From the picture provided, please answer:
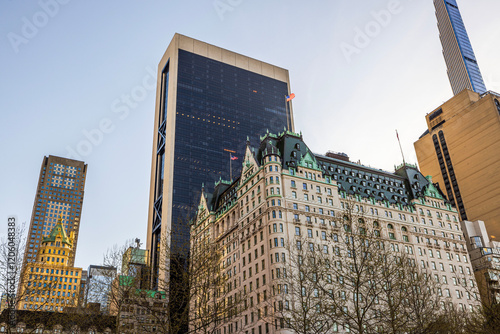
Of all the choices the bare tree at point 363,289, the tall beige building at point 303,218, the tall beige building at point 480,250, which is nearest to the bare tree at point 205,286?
the bare tree at point 363,289

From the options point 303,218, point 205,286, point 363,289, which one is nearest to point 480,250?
point 303,218

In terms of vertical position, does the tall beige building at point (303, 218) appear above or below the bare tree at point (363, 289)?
above

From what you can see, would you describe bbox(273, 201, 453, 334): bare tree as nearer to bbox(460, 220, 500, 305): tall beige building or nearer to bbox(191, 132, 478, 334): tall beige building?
bbox(191, 132, 478, 334): tall beige building

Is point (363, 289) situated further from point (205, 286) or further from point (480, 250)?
point (480, 250)

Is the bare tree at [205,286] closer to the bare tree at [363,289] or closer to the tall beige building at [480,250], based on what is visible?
the bare tree at [363,289]

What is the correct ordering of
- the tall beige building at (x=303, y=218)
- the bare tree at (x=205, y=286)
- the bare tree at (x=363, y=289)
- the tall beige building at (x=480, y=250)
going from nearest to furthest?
1. the bare tree at (x=205, y=286)
2. the bare tree at (x=363, y=289)
3. the tall beige building at (x=303, y=218)
4. the tall beige building at (x=480, y=250)

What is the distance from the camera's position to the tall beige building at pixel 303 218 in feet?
343

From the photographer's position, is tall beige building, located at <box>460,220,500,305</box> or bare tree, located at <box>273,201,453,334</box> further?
tall beige building, located at <box>460,220,500,305</box>

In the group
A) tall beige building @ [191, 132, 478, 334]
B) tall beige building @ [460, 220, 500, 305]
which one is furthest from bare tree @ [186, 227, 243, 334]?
A: tall beige building @ [460, 220, 500, 305]

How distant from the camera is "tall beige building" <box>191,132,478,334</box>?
10462 cm

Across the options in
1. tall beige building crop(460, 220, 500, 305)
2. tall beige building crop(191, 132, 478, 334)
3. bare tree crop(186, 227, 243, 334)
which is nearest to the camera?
bare tree crop(186, 227, 243, 334)

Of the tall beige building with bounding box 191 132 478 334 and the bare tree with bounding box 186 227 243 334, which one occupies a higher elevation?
the tall beige building with bounding box 191 132 478 334

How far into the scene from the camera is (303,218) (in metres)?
109

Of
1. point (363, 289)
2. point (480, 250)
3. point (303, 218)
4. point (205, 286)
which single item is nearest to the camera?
point (205, 286)
